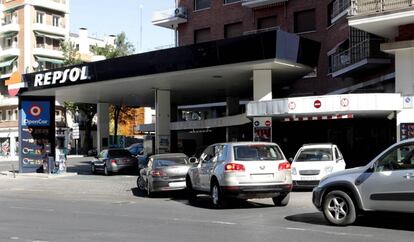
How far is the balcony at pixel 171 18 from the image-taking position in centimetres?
4679

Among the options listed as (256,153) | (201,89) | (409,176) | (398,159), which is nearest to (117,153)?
(201,89)

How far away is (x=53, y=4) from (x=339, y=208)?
240ft

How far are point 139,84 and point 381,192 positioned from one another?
67.0 ft

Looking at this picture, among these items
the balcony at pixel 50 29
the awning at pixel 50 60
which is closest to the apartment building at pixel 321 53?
the awning at pixel 50 60

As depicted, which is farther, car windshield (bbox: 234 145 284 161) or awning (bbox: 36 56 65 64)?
awning (bbox: 36 56 65 64)

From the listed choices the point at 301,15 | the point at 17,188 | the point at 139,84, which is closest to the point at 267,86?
the point at 139,84

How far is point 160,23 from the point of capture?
48.3 m

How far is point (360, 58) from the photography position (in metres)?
27.7

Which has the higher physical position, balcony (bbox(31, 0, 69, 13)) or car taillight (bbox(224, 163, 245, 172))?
balcony (bbox(31, 0, 69, 13))

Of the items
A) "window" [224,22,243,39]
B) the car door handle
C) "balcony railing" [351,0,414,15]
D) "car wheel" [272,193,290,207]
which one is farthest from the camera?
"window" [224,22,243,39]

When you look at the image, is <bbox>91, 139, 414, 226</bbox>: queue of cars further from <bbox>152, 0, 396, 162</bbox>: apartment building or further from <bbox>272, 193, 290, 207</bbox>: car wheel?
<bbox>152, 0, 396, 162</bbox>: apartment building

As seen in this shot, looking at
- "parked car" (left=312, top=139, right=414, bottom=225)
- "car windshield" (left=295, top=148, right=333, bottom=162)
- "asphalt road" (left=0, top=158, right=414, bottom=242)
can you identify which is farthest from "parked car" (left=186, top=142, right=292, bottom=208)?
"car windshield" (left=295, top=148, right=333, bottom=162)

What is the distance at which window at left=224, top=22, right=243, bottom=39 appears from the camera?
44.1 metres

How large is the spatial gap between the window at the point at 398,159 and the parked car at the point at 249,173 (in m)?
4.32
